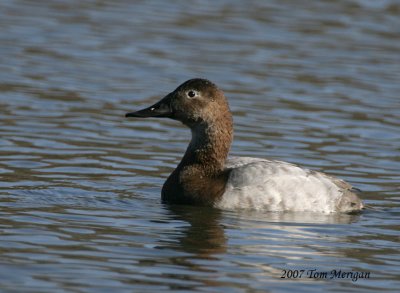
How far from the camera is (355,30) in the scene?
18.9m

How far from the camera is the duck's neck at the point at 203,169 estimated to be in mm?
9914

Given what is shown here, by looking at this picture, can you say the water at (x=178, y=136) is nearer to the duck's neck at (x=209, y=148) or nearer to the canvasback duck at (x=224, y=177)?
the canvasback duck at (x=224, y=177)

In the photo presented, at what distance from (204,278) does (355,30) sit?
12.1 m

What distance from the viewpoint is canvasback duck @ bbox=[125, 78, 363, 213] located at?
9844 millimetres

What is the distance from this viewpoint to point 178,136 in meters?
13.0

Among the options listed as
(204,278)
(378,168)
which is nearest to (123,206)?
(204,278)

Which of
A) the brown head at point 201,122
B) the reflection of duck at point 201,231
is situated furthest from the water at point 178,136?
the brown head at point 201,122

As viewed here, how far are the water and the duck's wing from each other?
8.0 inches

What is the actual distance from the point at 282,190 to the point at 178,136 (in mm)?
3245

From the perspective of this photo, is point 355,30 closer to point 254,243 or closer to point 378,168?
point 378,168

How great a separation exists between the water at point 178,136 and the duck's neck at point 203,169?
26cm

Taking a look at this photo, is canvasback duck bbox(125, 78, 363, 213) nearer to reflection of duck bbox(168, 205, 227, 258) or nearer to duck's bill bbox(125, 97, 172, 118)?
duck's bill bbox(125, 97, 172, 118)

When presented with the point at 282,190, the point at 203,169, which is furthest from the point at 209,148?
the point at 282,190

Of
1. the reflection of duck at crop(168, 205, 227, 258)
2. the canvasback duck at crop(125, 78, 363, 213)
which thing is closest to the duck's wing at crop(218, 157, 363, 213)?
the canvasback duck at crop(125, 78, 363, 213)
